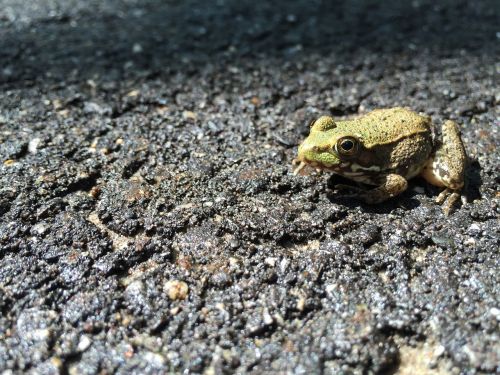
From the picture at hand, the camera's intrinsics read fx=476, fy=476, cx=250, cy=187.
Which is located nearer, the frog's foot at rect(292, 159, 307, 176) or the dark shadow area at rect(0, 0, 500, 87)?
the frog's foot at rect(292, 159, 307, 176)

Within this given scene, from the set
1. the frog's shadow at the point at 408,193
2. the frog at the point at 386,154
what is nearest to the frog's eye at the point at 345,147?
the frog at the point at 386,154

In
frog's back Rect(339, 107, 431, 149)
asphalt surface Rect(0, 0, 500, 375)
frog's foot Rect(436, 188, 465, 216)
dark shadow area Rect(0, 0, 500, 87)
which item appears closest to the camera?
asphalt surface Rect(0, 0, 500, 375)

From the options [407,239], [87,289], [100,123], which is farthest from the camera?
[100,123]

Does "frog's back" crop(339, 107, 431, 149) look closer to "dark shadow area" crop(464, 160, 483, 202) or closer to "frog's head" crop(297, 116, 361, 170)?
"frog's head" crop(297, 116, 361, 170)

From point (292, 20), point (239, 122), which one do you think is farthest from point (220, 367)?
point (292, 20)

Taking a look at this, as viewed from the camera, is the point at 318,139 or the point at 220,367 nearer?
the point at 220,367

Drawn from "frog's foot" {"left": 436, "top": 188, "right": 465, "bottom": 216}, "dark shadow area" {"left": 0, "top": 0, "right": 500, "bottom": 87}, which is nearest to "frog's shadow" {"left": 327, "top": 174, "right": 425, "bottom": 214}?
"frog's foot" {"left": 436, "top": 188, "right": 465, "bottom": 216}

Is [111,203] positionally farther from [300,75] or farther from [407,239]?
[300,75]

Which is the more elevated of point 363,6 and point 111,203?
point 363,6

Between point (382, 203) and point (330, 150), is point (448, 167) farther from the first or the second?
point (330, 150)
